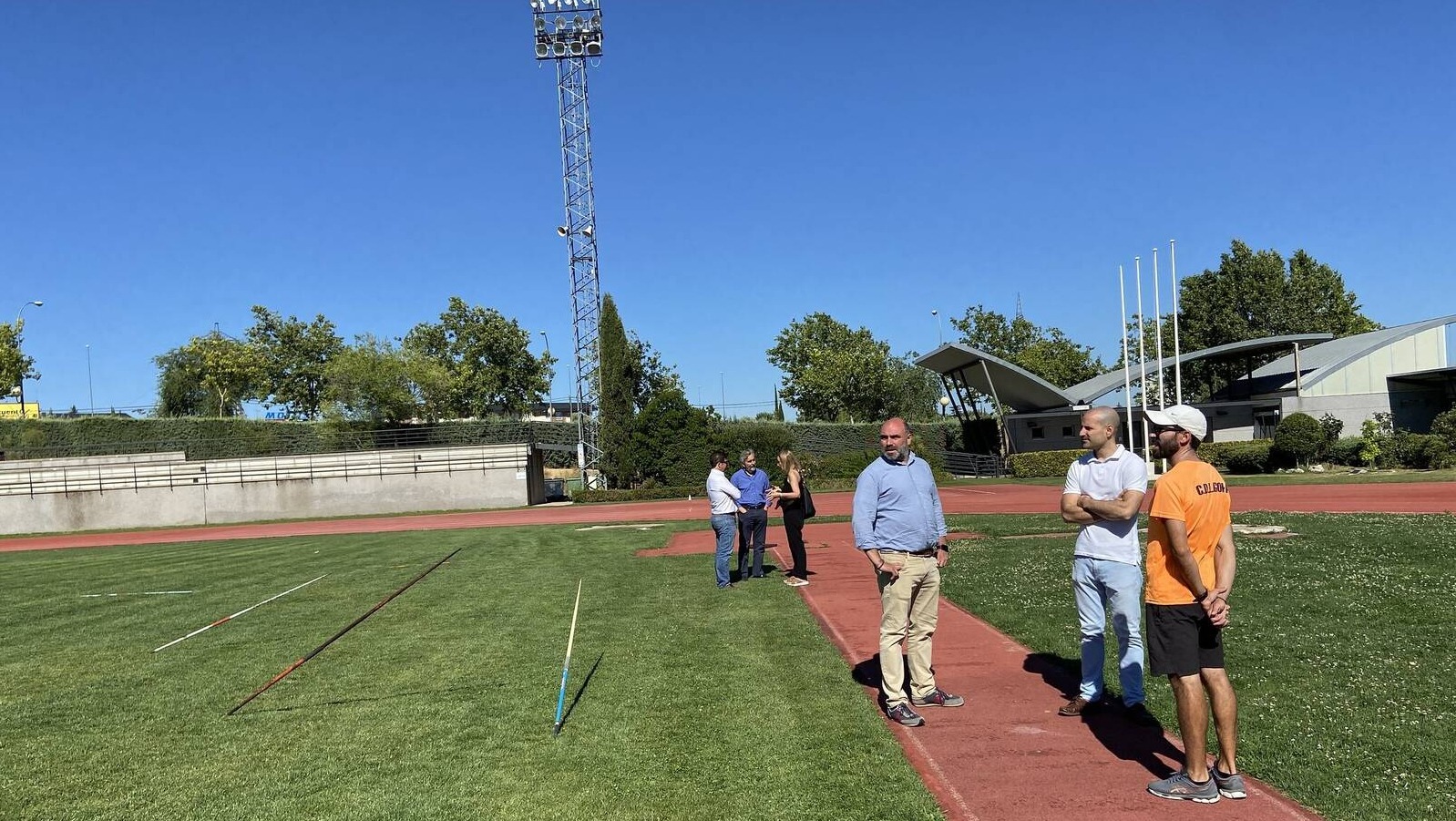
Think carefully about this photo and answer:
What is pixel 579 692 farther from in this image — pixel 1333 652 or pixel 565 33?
pixel 565 33

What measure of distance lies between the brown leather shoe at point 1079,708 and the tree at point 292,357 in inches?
Answer: 3170

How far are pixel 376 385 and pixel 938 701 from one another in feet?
172

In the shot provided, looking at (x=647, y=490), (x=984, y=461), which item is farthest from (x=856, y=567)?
(x=984, y=461)

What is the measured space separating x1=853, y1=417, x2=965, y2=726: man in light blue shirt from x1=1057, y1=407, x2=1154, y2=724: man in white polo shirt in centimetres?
88

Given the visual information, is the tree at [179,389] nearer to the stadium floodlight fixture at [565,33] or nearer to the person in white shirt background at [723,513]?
the stadium floodlight fixture at [565,33]

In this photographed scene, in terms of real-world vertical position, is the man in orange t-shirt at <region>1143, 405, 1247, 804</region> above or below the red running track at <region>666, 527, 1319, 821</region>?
above

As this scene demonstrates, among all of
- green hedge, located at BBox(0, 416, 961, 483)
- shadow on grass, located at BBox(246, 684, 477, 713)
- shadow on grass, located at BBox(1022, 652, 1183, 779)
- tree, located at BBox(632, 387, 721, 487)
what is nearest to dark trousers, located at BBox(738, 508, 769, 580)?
shadow on grass, located at BBox(246, 684, 477, 713)

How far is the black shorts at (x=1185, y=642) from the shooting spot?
181 inches

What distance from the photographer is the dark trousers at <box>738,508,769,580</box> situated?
13.0m

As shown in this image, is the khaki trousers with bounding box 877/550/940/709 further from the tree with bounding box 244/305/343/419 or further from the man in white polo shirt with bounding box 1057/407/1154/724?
the tree with bounding box 244/305/343/419

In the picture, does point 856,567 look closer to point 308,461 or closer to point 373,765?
point 373,765

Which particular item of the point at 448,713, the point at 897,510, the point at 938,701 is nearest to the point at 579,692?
the point at 448,713

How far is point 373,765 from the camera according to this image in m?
5.70

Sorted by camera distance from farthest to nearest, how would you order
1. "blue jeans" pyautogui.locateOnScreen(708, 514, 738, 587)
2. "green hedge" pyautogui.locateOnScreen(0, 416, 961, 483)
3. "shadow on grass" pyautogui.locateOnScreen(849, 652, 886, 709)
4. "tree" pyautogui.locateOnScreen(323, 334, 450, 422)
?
1. "tree" pyautogui.locateOnScreen(323, 334, 450, 422)
2. "green hedge" pyautogui.locateOnScreen(0, 416, 961, 483)
3. "blue jeans" pyautogui.locateOnScreen(708, 514, 738, 587)
4. "shadow on grass" pyautogui.locateOnScreen(849, 652, 886, 709)
